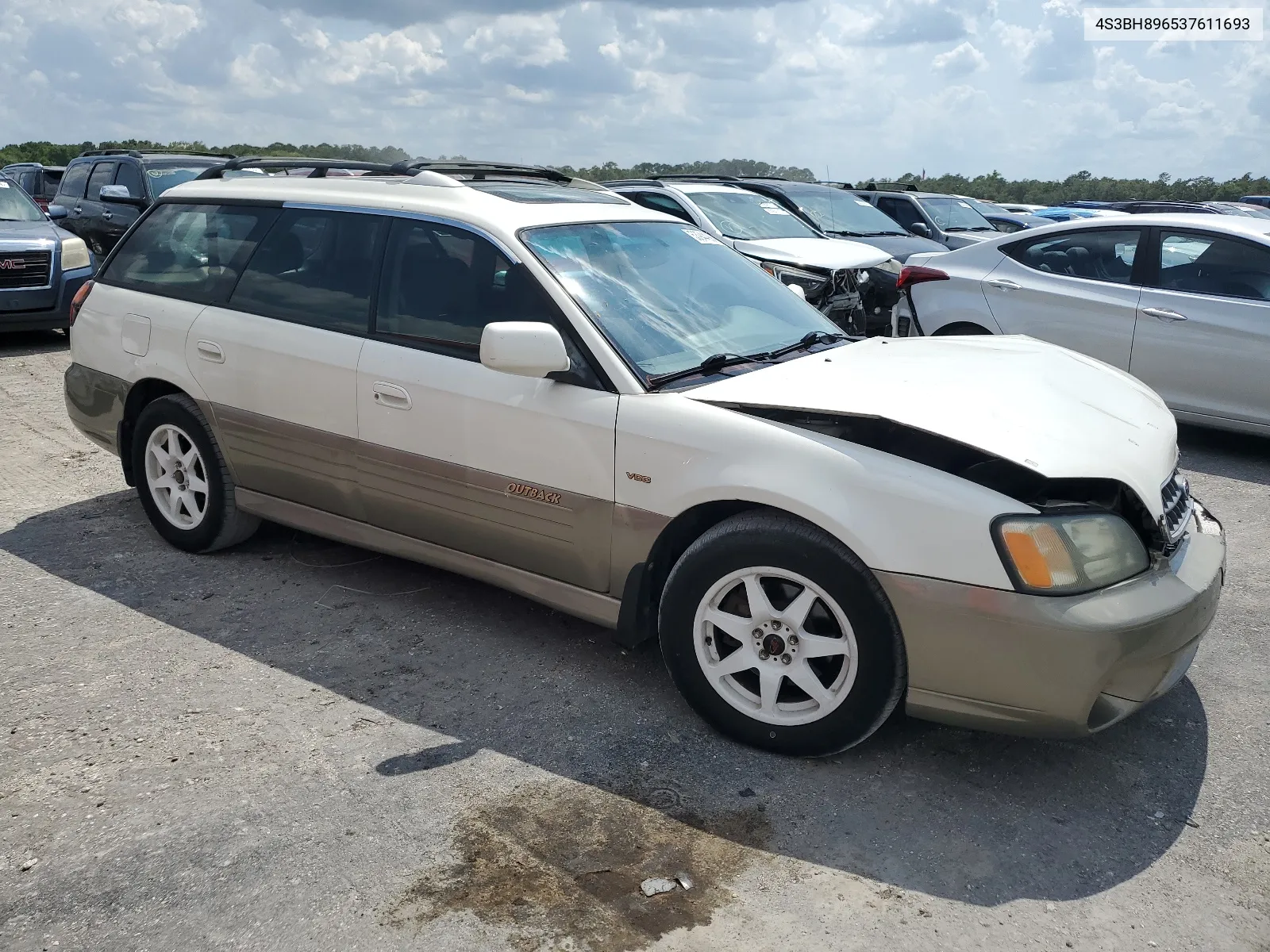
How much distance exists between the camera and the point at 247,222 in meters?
4.78

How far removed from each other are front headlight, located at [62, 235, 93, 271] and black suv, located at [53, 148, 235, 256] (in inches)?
37.4

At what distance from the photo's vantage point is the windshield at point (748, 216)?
1054 cm

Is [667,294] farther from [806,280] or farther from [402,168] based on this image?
[806,280]

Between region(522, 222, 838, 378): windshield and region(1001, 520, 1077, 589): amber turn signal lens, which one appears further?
region(522, 222, 838, 378): windshield

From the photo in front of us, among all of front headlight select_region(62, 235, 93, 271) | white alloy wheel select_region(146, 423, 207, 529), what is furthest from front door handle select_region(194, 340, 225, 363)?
front headlight select_region(62, 235, 93, 271)

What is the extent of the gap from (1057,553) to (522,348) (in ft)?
5.73

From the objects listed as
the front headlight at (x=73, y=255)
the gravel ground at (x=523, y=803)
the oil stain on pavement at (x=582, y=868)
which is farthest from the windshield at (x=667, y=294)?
the front headlight at (x=73, y=255)

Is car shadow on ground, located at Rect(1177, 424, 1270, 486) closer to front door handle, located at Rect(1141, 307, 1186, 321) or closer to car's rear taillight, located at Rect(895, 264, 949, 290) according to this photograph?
front door handle, located at Rect(1141, 307, 1186, 321)

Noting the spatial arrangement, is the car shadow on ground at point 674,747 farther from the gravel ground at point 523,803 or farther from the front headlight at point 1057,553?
the front headlight at point 1057,553

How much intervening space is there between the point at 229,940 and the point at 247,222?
3246mm

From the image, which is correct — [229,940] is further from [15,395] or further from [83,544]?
[15,395]

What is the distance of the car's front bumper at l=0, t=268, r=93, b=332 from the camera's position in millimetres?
10438

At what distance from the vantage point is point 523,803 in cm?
314

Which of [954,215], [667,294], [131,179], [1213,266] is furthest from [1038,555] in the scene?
[954,215]
